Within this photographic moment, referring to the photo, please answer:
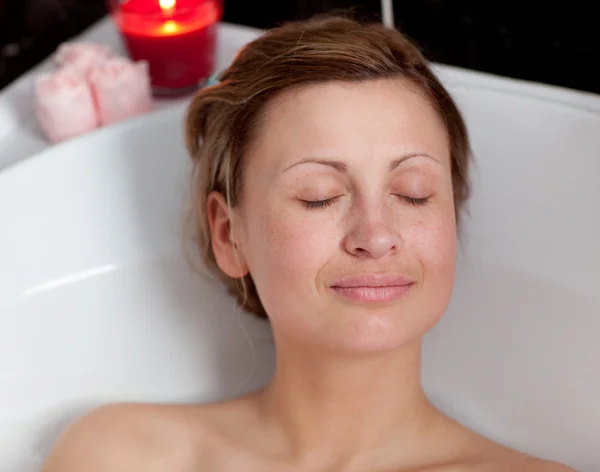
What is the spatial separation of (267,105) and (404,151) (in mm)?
224

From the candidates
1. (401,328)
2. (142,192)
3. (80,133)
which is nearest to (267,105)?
(401,328)

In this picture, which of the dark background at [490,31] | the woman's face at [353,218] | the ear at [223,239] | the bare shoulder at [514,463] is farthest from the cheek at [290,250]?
the dark background at [490,31]

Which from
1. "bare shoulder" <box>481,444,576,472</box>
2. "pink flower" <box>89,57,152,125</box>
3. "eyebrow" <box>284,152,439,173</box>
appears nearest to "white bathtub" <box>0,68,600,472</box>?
"pink flower" <box>89,57,152,125</box>

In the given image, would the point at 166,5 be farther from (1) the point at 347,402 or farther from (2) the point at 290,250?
(1) the point at 347,402

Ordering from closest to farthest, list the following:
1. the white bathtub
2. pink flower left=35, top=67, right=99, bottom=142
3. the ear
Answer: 1. the ear
2. the white bathtub
3. pink flower left=35, top=67, right=99, bottom=142

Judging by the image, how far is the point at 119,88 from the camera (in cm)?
186

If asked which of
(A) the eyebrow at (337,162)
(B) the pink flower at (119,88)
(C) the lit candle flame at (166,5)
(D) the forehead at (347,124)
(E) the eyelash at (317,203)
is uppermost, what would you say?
(D) the forehead at (347,124)

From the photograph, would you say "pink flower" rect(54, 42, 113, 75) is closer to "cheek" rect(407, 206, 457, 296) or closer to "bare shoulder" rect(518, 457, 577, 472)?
"cheek" rect(407, 206, 457, 296)

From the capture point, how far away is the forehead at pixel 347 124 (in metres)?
1.30

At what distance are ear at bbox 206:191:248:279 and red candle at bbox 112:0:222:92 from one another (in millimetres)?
558

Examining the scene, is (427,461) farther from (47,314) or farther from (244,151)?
(47,314)

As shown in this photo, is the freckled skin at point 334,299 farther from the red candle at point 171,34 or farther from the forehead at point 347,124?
the red candle at point 171,34

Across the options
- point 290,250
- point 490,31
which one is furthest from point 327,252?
point 490,31

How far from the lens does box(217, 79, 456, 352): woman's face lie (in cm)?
127
